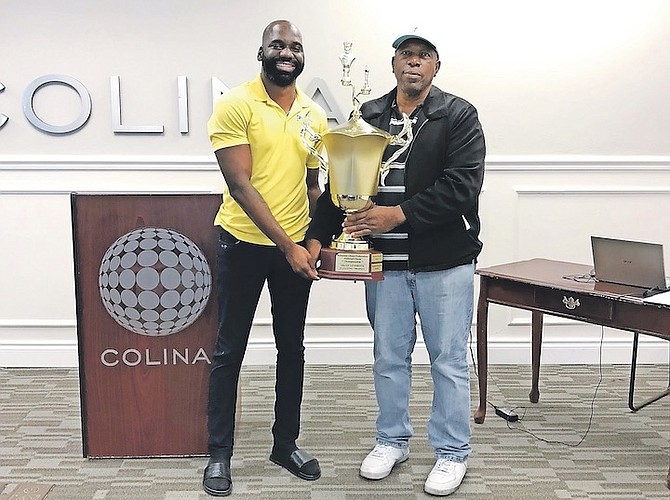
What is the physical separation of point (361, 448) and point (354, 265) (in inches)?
37.3

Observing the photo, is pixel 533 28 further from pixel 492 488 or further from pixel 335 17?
pixel 492 488

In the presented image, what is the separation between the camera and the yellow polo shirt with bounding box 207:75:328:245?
2.29 metres

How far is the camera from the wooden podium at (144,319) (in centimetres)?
266

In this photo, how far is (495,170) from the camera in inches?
157

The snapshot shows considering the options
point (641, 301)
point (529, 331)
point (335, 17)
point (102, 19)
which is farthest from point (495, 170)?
point (102, 19)

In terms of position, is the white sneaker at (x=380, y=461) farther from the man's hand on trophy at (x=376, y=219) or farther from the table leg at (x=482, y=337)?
the man's hand on trophy at (x=376, y=219)

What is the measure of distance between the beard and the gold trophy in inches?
5.7

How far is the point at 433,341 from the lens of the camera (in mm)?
2504

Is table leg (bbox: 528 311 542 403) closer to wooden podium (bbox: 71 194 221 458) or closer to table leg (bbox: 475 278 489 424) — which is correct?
table leg (bbox: 475 278 489 424)

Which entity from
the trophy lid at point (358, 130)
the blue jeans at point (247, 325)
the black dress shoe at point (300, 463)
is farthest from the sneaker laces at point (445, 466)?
the trophy lid at point (358, 130)

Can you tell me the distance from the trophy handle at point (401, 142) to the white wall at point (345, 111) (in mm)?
1572

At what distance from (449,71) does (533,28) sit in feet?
1.65

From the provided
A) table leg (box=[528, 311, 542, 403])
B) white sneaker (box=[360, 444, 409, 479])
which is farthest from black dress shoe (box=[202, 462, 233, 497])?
table leg (box=[528, 311, 542, 403])

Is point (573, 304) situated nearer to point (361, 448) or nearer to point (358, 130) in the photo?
point (361, 448)
